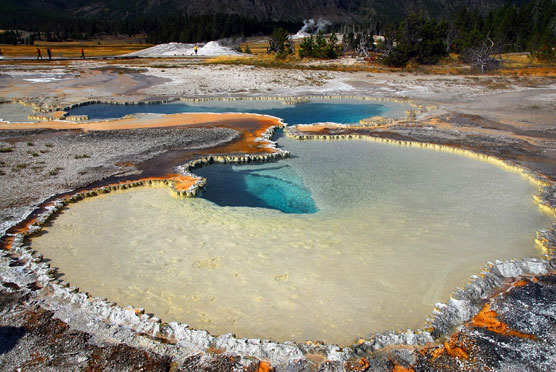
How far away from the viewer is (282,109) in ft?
65.3

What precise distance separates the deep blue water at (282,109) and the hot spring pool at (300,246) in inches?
311

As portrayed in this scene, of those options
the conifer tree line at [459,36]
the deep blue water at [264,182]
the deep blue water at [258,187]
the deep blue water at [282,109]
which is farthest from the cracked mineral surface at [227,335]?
the conifer tree line at [459,36]

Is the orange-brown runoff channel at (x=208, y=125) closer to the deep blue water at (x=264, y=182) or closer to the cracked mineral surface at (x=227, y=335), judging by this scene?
the cracked mineral surface at (x=227, y=335)

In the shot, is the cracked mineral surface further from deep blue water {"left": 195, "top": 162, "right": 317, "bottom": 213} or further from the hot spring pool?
deep blue water {"left": 195, "top": 162, "right": 317, "bottom": 213}

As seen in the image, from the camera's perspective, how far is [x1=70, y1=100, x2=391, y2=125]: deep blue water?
18.0 metres

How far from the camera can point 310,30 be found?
8044cm

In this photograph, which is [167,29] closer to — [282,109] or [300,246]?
Answer: [282,109]

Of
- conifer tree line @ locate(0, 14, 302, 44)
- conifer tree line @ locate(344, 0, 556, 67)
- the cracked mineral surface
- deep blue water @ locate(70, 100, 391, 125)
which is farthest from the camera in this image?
conifer tree line @ locate(0, 14, 302, 44)

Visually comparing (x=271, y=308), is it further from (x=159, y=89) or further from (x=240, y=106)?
(x=159, y=89)

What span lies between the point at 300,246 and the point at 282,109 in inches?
540

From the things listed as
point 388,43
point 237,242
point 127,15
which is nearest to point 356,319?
point 237,242

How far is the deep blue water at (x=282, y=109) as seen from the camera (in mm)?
18031

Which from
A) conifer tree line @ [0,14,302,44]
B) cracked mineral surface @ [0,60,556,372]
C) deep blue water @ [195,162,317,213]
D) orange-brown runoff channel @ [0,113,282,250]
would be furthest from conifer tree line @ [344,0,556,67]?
conifer tree line @ [0,14,302,44]

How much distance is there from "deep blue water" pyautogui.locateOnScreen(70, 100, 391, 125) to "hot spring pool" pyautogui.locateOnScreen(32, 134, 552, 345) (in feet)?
25.9
